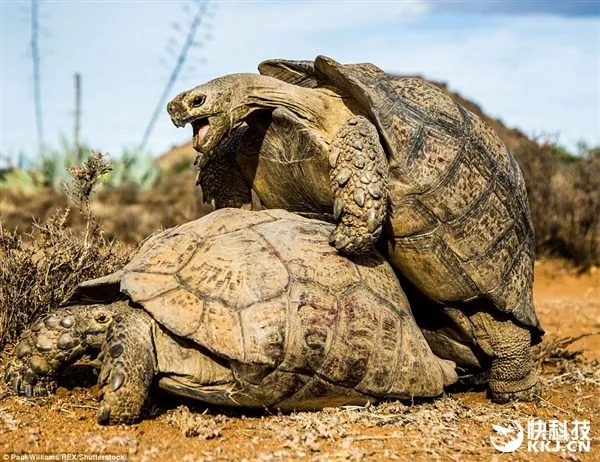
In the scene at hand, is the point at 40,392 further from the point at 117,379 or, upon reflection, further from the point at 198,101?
the point at 198,101

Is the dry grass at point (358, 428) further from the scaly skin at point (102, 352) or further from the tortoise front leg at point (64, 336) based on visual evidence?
the tortoise front leg at point (64, 336)

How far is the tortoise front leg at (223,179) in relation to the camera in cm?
503

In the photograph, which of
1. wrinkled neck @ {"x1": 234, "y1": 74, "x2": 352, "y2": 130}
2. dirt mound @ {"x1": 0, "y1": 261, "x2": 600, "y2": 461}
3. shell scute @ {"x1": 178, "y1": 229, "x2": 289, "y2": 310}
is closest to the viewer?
dirt mound @ {"x1": 0, "y1": 261, "x2": 600, "y2": 461}

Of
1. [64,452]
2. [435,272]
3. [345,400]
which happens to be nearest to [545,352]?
[435,272]

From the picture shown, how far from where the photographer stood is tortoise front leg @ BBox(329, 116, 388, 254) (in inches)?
162

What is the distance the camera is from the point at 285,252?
419 cm

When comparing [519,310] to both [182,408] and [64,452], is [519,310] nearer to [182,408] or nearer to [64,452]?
[182,408]

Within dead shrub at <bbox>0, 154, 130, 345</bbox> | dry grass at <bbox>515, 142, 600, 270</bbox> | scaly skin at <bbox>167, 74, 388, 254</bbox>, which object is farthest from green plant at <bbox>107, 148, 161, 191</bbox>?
scaly skin at <bbox>167, 74, 388, 254</bbox>

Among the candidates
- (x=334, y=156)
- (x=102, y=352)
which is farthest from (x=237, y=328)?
(x=334, y=156)

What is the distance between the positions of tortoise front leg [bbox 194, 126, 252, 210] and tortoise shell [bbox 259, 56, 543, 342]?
74 cm

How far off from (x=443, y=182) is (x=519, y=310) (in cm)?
109

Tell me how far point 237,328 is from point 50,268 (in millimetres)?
2106

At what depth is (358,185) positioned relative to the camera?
4.12 m

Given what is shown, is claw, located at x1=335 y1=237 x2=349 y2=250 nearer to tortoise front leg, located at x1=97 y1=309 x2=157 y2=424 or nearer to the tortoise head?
the tortoise head
